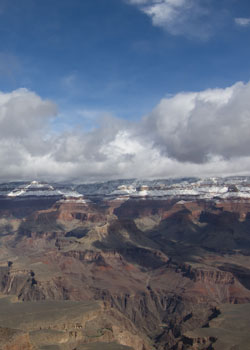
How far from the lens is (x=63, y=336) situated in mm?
124000

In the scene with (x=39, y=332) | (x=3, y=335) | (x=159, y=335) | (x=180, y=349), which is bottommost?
(x=159, y=335)

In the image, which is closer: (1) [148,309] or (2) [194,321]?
(2) [194,321]

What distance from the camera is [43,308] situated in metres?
154

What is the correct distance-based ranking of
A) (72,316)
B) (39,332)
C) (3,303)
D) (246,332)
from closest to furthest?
(39,332)
(246,332)
(72,316)
(3,303)

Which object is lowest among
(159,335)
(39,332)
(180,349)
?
(159,335)

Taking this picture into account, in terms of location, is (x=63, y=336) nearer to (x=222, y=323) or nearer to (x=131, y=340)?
(x=131, y=340)

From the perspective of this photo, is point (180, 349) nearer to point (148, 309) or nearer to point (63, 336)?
point (63, 336)

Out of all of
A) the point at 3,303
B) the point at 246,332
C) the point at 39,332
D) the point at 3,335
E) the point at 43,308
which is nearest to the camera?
the point at 3,335

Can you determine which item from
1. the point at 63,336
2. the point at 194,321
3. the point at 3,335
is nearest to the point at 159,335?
the point at 194,321

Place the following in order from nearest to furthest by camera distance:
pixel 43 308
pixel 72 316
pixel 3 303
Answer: pixel 72 316 < pixel 43 308 < pixel 3 303

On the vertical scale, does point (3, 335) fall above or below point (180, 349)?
above

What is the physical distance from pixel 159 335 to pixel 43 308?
49.8 meters

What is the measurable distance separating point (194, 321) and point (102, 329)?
4354cm

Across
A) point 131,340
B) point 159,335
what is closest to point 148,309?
point 159,335
